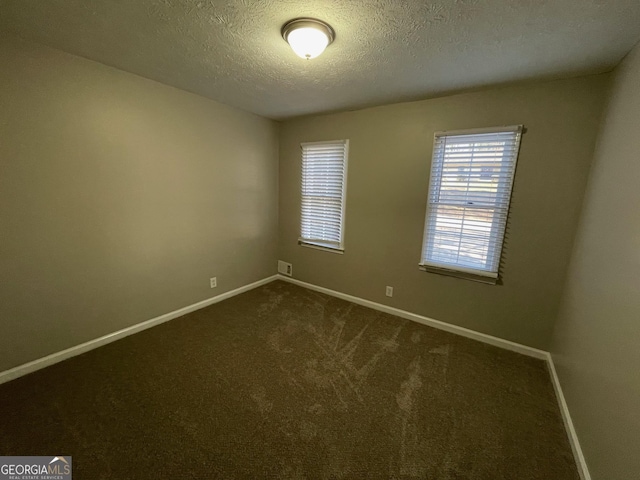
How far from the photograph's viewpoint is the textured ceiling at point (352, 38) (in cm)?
131

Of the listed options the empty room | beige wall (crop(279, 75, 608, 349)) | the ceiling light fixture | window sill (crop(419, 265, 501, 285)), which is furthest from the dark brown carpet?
the ceiling light fixture

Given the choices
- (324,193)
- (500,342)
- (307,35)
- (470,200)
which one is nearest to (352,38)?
(307,35)

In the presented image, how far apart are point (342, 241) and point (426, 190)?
1180mm

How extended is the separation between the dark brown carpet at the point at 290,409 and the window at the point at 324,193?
1.36m

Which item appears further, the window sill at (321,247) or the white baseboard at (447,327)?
the window sill at (321,247)

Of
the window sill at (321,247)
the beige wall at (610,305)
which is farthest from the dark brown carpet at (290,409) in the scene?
the window sill at (321,247)

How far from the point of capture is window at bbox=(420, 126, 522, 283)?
7.50 feet

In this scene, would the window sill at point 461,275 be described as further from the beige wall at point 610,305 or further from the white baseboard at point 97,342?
the white baseboard at point 97,342

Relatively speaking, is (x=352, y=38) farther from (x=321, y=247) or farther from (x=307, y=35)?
(x=321, y=247)

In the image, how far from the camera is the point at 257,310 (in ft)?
10.0

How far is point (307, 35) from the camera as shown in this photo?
57.2 inches

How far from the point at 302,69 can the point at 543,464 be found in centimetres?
295

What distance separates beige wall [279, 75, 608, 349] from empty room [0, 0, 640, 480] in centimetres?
2

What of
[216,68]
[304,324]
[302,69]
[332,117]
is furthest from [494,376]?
[216,68]
